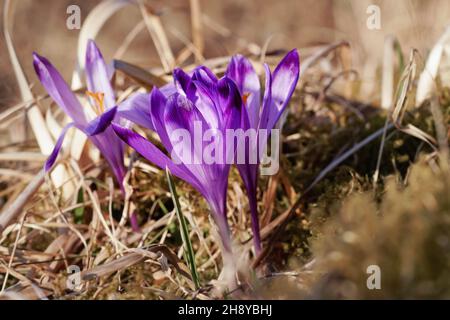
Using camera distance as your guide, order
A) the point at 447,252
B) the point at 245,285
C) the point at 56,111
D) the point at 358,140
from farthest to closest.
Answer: the point at 56,111 → the point at 358,140 → the point at 245,285 → the point at 447,252

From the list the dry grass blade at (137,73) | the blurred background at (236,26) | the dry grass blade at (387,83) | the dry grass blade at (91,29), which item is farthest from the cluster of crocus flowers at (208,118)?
the blurred background at (236,26)

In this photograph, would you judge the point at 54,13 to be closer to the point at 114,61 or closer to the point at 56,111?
the point at 56,111

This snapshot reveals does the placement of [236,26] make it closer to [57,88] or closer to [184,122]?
[57,88]

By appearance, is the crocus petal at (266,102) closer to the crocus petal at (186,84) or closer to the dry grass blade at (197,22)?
the crocus petal at (186,84)

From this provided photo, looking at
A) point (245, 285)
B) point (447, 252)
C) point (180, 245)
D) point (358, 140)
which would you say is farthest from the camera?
point (358, 140)

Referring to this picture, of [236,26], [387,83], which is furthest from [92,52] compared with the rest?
[236,26]

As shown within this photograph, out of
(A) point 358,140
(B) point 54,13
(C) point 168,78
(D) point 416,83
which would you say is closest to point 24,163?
(C) point 168,78
